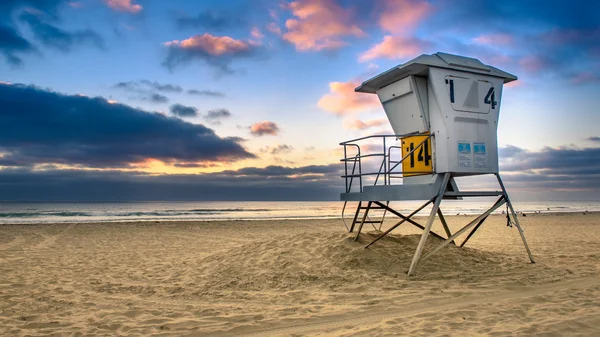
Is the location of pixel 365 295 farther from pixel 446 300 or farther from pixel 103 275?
pixel 103 275

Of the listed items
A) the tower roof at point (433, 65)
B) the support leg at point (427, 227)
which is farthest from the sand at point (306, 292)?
the tower roof at point (433, 65)

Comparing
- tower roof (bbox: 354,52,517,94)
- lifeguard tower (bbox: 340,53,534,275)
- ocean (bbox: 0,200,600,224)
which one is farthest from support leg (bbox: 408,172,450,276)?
ocean (bbox: 0,200,600,224)

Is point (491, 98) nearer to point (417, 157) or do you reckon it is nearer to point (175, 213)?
point (417, 157)

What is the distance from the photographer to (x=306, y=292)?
7.89 m

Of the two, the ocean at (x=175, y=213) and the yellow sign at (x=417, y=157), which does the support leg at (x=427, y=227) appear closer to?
the yellow sign at (x=417, y=157)

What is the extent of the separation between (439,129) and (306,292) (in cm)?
472

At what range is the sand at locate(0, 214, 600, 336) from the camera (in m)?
5.94

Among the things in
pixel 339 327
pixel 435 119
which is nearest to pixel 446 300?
pixel 339 327

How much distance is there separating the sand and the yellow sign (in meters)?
2.28

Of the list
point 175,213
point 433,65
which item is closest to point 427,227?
point 433,65

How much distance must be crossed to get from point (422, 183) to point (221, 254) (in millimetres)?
6129

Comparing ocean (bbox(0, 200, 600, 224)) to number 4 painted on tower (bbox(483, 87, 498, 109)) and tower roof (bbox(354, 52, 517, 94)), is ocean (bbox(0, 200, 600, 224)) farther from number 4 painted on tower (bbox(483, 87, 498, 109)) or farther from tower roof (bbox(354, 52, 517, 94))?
number 4 painted on tower (bbox(483, 87, 498, 109))

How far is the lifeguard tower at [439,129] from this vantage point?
30.0 ft

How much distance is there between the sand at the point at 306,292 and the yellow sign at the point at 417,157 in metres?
2.28
